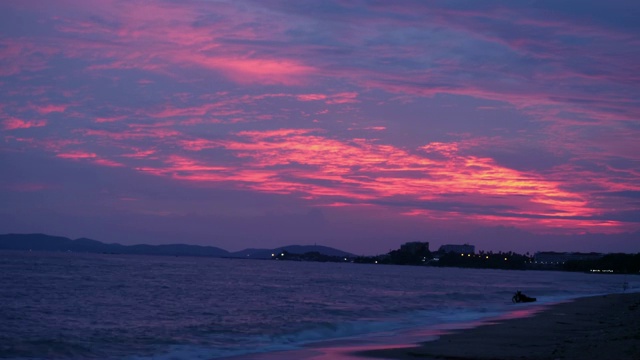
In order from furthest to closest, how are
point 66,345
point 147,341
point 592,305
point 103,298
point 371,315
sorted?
point 592,305
point 103,298
point 371,315
point 147,341
point 66,345

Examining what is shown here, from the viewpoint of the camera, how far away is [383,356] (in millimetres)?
22062

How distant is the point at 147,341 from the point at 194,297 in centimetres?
2218

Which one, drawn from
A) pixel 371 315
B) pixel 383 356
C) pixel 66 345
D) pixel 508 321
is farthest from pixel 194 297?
pixel 383 356

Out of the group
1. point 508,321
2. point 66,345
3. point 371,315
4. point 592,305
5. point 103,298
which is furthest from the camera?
point 592,305

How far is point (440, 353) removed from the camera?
2188 centimetres

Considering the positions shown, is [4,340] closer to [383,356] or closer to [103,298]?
[383,356]

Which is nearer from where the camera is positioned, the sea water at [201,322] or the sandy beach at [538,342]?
the sandy beach at [538,342]

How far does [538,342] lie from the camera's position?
2400 centimetres

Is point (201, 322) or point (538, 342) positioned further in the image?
point (201, 322)

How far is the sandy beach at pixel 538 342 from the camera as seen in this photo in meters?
19.5

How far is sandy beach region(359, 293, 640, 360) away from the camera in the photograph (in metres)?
19.5

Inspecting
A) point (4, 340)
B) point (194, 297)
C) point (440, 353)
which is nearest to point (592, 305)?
point (194, 297)

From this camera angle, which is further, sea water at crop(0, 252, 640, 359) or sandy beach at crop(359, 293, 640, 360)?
sea water at crop(0, 252, 640, 359)

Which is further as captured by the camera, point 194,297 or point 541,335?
point 194,297
